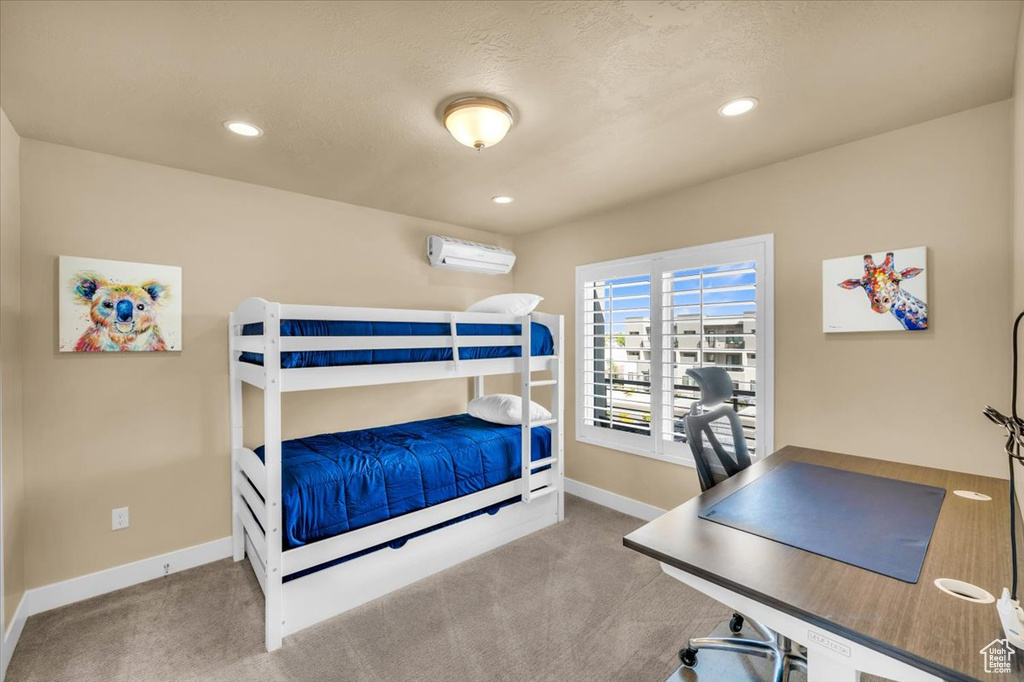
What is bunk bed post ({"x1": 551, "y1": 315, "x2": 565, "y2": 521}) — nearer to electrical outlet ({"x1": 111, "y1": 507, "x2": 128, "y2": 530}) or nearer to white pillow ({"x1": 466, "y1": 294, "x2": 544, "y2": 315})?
white pillow ({"x1": 466, "y1": 294, "x2": 544, "y2": 315})

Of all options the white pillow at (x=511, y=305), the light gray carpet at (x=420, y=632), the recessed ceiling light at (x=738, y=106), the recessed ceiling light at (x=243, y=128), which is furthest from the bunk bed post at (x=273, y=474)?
the recessed ceiling light at (x=738, y=106)

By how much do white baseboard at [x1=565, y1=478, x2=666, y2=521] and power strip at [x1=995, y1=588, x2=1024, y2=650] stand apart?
237 cm

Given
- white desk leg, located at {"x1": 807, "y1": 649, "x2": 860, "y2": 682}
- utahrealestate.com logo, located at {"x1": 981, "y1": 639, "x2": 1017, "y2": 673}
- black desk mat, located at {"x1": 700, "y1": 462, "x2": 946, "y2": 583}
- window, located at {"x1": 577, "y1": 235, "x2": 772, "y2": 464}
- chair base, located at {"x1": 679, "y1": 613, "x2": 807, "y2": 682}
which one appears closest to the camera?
utahrealestate.com logo, located at {"x1": 981, "y1": 639, "x2": 1017, "y2": 673}

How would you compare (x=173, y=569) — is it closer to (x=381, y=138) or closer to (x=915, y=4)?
(x=381, y=138)

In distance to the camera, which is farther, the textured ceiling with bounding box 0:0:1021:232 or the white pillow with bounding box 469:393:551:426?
the white pillow with bounding box 469:393:551:426

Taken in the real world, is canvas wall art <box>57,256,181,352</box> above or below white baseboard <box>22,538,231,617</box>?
above

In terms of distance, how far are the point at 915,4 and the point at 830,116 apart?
71cm

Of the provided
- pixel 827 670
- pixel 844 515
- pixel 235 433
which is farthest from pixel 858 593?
pixel 235 433

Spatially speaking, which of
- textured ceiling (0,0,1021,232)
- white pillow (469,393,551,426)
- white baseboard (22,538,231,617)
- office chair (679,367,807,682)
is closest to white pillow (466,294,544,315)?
white pillow (469,393,551,426)

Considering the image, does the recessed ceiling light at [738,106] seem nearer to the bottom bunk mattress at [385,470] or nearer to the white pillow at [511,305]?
the white pillow at [511,305]

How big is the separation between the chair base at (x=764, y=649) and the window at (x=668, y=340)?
3.74ft

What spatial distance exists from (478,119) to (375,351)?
1.26m

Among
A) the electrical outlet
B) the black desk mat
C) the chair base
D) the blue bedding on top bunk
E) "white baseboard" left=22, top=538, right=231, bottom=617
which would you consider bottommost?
"white baseboard" left=22, top=538, right=231, bottom=617

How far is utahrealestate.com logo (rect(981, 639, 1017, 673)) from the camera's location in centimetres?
80
